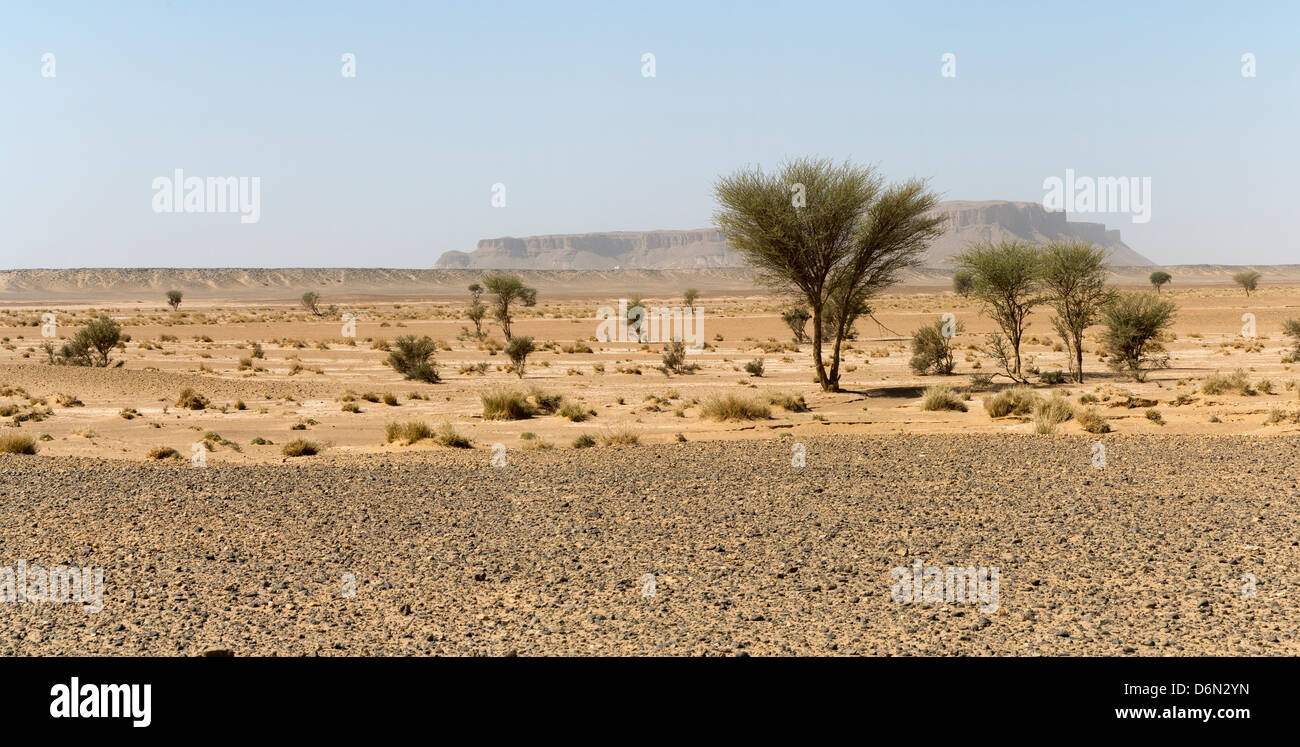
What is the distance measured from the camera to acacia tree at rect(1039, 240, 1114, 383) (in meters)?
34.6

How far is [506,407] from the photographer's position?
2652 centimetres

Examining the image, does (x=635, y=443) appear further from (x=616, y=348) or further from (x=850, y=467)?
(x=616, y=348)

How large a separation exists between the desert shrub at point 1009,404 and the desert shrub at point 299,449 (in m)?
15.1

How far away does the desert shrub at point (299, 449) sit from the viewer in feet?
65.8

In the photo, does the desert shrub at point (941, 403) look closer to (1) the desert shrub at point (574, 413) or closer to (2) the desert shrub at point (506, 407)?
(1) the desert shrub at point (574, 413)

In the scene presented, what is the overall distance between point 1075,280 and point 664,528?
89.1ft

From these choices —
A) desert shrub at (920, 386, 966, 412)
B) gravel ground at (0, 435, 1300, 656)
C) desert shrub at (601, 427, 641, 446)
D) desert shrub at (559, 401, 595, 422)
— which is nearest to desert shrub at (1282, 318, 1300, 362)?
desert shrub at (920, 386, 966, 412)

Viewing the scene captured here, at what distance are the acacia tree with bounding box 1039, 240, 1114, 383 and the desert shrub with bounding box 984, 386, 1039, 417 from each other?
996cm

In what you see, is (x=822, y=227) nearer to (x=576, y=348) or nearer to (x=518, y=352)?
(x=518, y=352)

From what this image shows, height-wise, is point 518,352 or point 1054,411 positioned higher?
point 518,352

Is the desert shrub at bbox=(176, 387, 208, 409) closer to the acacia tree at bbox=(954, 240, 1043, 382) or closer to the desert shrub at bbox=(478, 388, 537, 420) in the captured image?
the desert shrub at bbox=(478, 388, 537, 420)

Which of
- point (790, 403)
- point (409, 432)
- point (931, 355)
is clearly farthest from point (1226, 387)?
point (409, 432)

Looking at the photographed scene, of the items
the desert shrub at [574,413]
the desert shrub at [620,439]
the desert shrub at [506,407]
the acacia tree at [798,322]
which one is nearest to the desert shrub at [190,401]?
the desert shrub at [506,407]

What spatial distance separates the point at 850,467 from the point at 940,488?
223 cm
